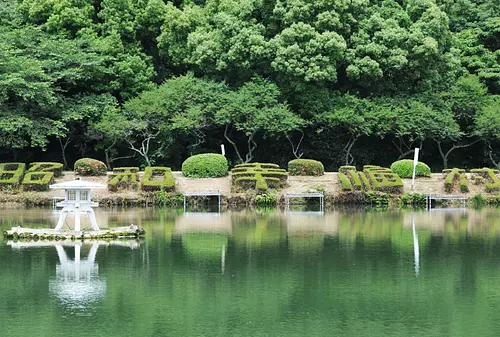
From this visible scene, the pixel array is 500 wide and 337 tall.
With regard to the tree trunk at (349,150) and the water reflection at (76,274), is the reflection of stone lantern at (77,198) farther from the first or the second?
the tree trunk at (349,150)

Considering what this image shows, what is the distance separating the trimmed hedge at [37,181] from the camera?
37.1 m

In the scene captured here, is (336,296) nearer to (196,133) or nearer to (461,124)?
(196,133)

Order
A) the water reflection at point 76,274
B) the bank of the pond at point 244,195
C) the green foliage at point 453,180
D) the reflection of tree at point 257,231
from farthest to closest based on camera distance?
1. the green foliage at point 453,180
2. the bank of the pond at point 244,195
3. the reflection of tree at point 257,231
4. the water reflection at point 76,274

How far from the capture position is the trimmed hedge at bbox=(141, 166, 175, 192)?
37.1 m

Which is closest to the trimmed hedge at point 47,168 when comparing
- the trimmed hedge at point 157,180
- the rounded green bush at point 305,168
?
the trimmed hedge at point 157,180

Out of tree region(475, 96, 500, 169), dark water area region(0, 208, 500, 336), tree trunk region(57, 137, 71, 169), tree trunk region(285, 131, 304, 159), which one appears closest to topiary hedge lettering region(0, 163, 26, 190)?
tree trunk region(57, 137, 71, 169)

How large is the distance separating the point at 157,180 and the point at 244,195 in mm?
3976

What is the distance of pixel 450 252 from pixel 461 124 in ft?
84.4

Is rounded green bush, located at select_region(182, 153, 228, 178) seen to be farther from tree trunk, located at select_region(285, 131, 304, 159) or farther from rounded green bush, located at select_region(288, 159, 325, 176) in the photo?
tree trunk, located at select_region(285, 131, 304, 159)

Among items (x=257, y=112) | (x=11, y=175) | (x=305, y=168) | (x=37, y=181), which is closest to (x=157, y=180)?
(x=37, y=181)

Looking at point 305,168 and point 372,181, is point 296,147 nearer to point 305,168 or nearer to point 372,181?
point 305,168

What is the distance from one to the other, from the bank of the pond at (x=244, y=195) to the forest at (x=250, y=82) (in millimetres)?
4686

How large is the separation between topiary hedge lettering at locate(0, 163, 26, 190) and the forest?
6.22 feet

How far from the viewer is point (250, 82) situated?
4406 cm
